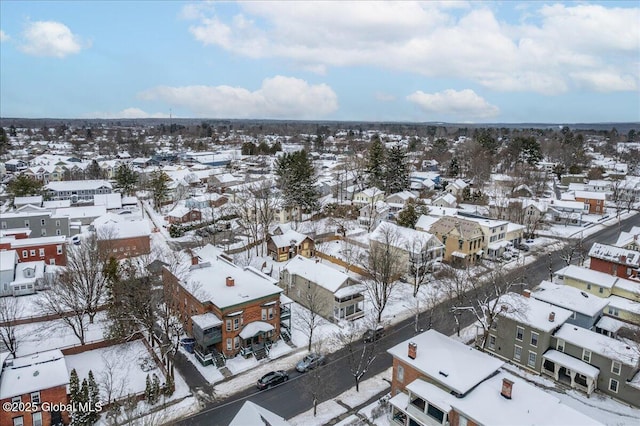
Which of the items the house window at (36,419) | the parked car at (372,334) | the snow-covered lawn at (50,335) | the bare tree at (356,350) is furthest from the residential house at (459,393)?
the snow-covered lawn at (50,335)

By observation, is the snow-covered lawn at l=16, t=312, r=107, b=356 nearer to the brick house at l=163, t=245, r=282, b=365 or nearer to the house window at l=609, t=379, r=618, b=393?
the brick house at l=163, t=245, r=282, b=365

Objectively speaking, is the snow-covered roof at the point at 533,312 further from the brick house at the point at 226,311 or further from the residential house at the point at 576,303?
the brick house at the point at 226,311

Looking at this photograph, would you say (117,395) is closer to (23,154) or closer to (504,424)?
(504,424)

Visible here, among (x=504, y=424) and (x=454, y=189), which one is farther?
(x=454, y=189)

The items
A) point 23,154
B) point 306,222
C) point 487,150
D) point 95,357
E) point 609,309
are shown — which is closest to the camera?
point 95,357

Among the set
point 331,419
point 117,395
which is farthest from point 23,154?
point 331,419

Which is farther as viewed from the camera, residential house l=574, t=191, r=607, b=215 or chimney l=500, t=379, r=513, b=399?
residential house l=574, t=191, r=607, b=215

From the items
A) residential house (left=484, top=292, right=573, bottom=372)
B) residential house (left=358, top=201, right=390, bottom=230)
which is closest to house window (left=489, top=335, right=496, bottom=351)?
A: residential house (left=484, top=292, right=573, bottom=372)
